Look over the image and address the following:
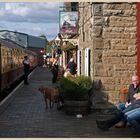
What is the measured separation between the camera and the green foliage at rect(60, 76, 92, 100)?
15.1 m

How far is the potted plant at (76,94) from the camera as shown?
48.5 ft

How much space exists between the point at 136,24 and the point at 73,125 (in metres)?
4.11

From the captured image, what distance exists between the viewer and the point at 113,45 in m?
15.4

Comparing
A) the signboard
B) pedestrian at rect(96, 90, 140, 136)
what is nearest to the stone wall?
pedestrian at rect(96, 90, 140, 136)

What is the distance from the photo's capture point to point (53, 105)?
1772cm

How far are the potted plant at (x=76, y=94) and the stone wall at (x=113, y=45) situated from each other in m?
0.46

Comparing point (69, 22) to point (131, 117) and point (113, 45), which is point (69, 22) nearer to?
point (113, 45)

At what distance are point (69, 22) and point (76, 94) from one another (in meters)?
14.1

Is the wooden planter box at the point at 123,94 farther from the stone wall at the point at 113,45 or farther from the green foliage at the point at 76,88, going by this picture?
the green foliage at the point at 76,88

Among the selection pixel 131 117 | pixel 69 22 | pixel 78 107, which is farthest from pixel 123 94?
pixel 69 22

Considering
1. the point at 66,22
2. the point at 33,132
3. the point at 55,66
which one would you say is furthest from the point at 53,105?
the point at 55,66

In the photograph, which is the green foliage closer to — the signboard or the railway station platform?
the railway station platform

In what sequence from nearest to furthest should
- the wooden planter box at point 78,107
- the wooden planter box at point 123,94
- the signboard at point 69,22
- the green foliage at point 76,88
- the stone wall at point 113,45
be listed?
1. the wooden planter box at point 123,94
2. the wooden planter box at point 78,107
3. the green foliage at point 76,88
4. the stone wall at point 113,45
5. the signboard at point 69,22

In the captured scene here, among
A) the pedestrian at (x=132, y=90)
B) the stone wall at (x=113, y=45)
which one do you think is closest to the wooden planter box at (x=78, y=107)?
the stone wall at (x=113, y=45)
